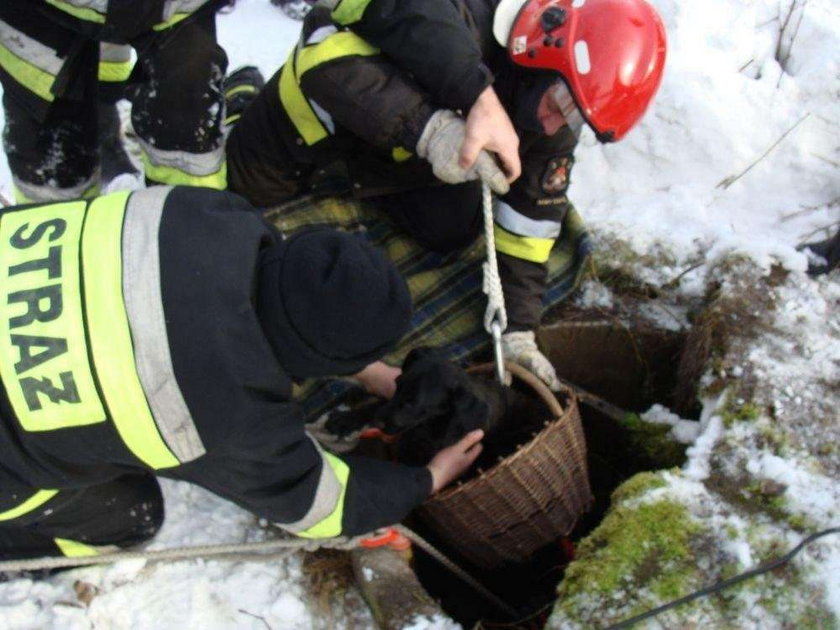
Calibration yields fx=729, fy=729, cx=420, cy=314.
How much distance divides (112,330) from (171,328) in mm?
99

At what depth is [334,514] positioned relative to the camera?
1690 mm

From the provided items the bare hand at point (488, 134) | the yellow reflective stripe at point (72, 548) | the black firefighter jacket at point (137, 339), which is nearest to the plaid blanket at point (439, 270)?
the bare hand at point (488, 134)

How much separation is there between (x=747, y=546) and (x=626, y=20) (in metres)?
1.40

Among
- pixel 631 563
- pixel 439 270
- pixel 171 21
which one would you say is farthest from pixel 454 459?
pixel 171 21

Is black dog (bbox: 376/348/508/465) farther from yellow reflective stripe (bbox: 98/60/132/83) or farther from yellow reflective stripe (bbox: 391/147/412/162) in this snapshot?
yellow reflective stripe (bbox: 98/60/132/83)

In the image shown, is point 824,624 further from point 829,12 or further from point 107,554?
point 829,12

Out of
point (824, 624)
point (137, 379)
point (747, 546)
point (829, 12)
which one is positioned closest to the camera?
point (137, 379)

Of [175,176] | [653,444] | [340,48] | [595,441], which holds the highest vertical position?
[340,48]

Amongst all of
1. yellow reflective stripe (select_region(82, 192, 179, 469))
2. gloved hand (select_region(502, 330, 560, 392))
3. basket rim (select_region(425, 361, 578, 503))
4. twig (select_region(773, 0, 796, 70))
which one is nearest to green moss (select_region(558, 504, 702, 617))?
basket rim (select_region(425, 361, 578, 503))

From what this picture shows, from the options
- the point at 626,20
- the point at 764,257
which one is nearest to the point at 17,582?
the point at 626,20

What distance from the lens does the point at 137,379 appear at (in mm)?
1281

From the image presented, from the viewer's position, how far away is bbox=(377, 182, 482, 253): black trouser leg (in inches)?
101

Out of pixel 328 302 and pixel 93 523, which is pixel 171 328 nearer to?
pixel 328 302

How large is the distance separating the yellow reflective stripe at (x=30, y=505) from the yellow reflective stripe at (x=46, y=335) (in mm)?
422
